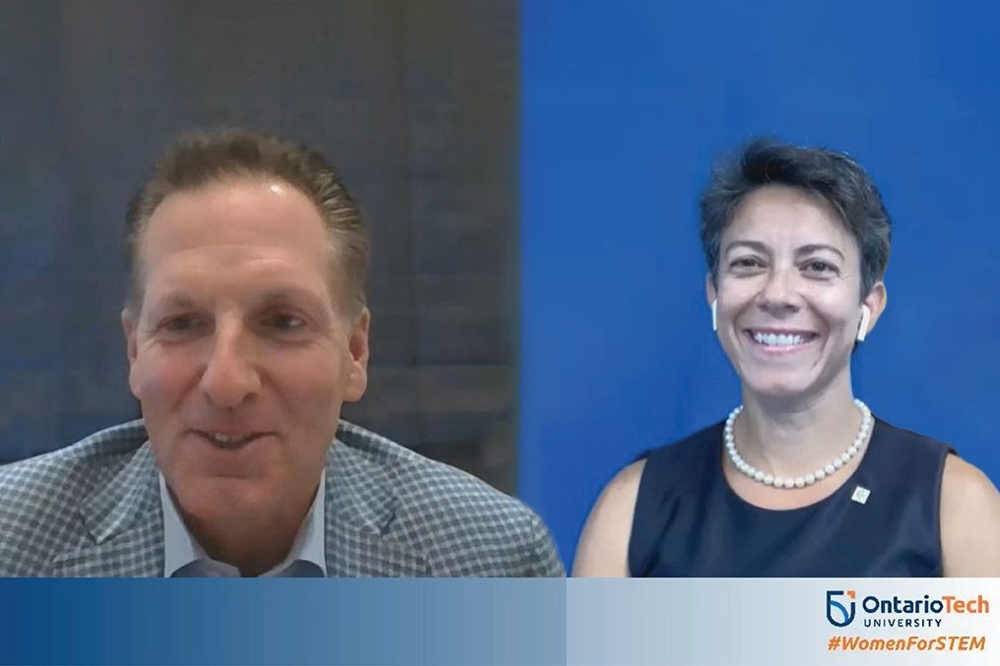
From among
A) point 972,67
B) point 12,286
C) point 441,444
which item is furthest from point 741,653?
point 12,286

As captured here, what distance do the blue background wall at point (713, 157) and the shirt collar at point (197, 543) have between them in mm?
361

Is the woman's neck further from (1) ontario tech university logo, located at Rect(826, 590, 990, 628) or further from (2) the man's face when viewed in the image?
(2) the man's face

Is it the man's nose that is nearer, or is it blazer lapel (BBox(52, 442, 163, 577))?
the man's nose

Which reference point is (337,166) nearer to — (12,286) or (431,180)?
(431,180)

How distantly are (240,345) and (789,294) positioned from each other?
0.91 m

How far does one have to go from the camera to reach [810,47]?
5.47 feet

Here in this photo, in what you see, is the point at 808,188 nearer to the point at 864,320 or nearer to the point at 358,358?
the point at 864,320

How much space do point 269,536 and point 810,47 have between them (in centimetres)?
127

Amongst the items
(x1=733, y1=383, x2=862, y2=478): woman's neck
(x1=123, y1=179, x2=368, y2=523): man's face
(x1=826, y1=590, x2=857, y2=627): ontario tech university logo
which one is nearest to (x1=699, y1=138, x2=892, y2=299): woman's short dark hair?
(x1=733, y1=383, x2=862, y2=478): woman's neck

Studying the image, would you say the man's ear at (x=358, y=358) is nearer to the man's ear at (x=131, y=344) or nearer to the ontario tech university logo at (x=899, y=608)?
the man's ear at (x=131, y=344)

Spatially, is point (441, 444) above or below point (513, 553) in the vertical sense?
above

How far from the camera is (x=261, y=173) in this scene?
1628mm

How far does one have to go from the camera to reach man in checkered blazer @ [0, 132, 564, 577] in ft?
5.21

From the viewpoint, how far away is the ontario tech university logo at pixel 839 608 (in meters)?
1.67
